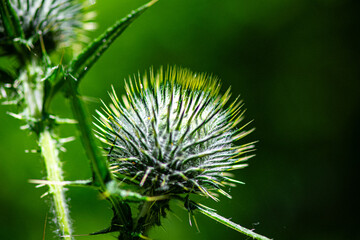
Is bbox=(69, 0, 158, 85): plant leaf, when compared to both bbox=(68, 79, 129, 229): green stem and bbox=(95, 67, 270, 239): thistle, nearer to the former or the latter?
bbox=(68, 79, 129, 229): green stem

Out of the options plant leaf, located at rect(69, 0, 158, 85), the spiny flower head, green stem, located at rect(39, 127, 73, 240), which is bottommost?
green stem, located at rect(39, 127, 73, 240)

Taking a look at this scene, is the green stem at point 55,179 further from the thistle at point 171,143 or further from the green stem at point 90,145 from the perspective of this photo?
the green stem at point 90,145

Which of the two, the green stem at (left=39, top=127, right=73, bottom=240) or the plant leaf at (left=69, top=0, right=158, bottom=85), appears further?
the green stem at (left=39, top=127, right=73, bottom=240)

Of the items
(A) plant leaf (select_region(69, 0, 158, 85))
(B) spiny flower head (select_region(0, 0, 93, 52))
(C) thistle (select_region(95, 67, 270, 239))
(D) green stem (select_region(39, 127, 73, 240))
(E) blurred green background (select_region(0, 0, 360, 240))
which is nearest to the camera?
(A) plant leaf (select_region(69, 0, 158, 85))

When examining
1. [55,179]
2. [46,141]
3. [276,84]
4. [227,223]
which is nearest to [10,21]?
[46,141]

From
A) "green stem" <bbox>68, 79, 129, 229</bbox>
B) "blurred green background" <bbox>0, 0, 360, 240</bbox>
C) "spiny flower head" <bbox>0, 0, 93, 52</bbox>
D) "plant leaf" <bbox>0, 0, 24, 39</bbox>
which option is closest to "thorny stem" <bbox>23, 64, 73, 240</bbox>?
"spiny flower head" <bbox>0, 0, 93, 52</bbox>

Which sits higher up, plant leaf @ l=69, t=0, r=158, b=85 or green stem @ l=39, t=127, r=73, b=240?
plant leaf @ l=69, t=0, r=158, b=85

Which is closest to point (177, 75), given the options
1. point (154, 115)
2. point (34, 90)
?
point (154, 115)
